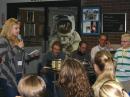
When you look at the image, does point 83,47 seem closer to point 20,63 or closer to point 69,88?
point 20,63

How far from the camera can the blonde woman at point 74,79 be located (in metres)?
4.39

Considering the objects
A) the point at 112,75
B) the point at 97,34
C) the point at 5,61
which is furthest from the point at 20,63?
the point at 97,34

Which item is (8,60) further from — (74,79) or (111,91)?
(111,91)

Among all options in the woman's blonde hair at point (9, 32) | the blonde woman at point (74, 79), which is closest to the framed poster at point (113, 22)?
the woman's blonde hair at point (9, 32)

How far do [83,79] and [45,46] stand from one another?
812 cm

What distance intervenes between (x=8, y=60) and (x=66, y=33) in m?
5.01

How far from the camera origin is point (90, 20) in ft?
38.1

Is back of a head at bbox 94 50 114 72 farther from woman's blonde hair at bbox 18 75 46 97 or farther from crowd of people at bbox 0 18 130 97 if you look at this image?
woman's blonde hair at bbox 18 75 46 97

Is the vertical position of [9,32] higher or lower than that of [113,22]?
lower

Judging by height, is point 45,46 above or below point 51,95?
above

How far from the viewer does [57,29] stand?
40.6 feet

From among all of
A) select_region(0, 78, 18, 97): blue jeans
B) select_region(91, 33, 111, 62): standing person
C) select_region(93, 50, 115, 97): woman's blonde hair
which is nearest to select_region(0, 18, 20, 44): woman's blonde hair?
select_region(0, 78, 18, 97): blue jeans

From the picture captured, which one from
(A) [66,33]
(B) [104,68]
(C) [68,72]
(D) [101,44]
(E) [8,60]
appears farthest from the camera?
(A) [66,33]

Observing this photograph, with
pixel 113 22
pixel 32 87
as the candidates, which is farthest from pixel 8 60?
pixel 113 22
